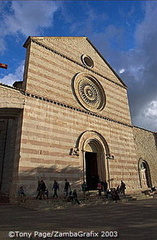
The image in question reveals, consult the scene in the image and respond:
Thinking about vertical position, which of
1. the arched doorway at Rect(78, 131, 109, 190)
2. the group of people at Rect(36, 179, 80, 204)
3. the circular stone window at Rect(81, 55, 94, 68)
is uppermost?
the circular stone window at Rect(81, 55, 94, 68)

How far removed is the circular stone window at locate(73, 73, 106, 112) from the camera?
14.9m

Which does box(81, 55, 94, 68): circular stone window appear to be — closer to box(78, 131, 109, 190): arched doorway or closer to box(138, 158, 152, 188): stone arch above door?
box(78, 131, 109, 190): arched doorway

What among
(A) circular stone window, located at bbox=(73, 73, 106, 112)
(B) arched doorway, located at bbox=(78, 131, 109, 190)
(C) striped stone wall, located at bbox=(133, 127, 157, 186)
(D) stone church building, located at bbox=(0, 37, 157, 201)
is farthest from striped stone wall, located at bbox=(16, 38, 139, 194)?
(C) striped stone wall, located at bbox=(133, 127, 157, 186)

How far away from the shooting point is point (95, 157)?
14945 mm

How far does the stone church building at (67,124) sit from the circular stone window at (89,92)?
0.29 feet

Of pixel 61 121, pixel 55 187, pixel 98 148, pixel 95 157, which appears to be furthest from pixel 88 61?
pixel 55 187

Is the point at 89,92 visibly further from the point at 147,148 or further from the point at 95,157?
the point at 147,148

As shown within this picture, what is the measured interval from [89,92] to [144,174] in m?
11.5

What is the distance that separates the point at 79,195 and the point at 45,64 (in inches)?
396

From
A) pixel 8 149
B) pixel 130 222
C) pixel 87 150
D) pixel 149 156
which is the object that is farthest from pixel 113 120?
pixel 130 222

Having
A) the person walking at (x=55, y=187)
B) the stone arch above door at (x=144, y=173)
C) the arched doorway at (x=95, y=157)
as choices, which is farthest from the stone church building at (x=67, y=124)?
the person walking at (x=55, y=187)

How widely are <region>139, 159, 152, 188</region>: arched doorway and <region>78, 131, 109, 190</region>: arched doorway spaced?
671 cm

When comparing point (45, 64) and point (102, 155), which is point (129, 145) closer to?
point (102, 155)

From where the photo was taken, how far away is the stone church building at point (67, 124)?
1061 centimetres
